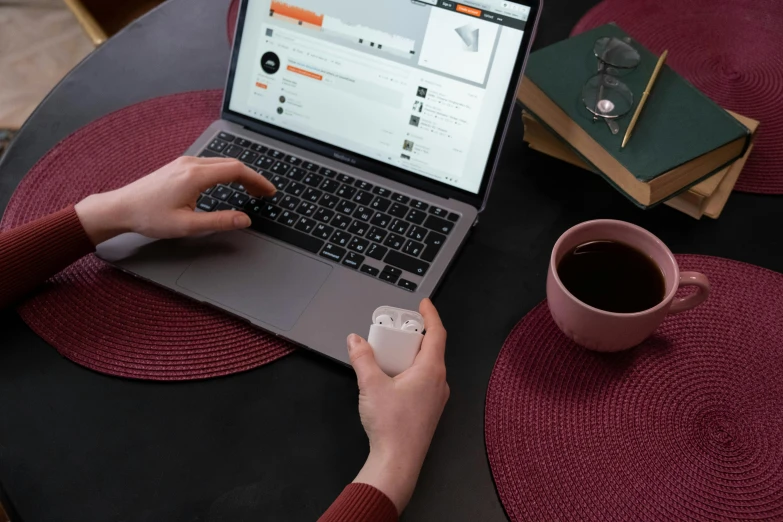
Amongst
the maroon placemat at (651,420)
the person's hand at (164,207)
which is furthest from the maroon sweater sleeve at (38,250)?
the maroon placemat at (651,420)

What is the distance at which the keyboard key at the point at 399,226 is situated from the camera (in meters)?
0.78

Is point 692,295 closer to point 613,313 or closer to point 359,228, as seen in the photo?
point 613,313

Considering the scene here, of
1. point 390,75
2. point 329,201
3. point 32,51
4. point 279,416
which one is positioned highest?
point 390,75

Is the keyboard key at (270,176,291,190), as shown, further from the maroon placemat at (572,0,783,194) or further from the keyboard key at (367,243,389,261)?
the maroon placemat at (572,0,783,194)

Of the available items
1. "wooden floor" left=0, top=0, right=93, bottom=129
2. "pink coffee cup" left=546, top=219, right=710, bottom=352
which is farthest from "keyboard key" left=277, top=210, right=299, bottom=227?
"wooden floor" left=0, top=0, right=93, bottom=129

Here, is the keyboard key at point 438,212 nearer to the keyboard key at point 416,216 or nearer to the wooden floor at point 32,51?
the keyboard key at point 416,216

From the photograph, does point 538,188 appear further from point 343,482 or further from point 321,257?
point 343,482

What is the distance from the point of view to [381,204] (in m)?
0.80

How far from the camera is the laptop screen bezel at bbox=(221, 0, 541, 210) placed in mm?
728

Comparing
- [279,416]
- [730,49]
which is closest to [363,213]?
[279,416]

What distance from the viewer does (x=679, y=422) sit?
25.2 inches

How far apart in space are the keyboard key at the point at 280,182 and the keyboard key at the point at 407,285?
Answer: 209 millimetres

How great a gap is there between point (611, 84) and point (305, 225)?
43 cm

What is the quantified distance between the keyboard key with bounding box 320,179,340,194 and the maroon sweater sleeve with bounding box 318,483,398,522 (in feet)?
1.22
